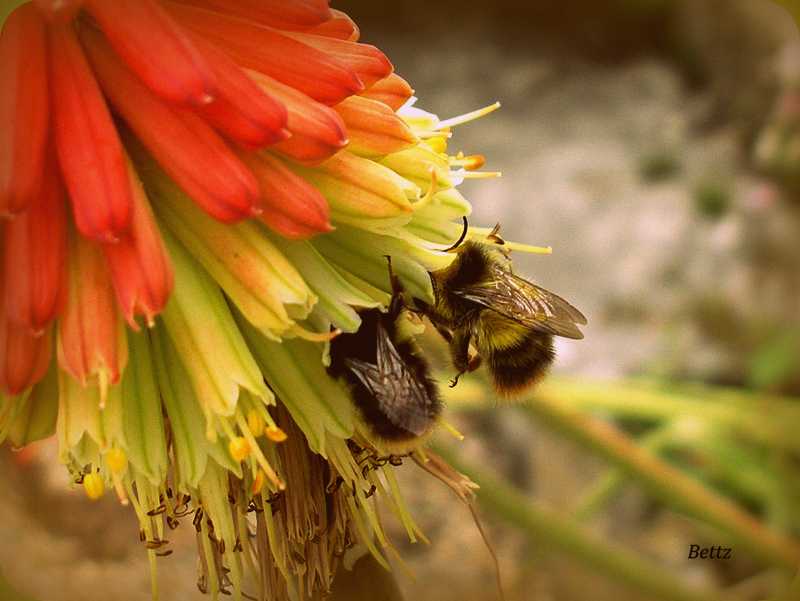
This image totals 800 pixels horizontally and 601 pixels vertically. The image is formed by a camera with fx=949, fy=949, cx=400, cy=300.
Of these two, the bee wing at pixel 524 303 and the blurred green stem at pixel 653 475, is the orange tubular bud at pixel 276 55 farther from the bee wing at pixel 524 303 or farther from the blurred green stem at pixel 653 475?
the blurred green stem at pixel 653 475

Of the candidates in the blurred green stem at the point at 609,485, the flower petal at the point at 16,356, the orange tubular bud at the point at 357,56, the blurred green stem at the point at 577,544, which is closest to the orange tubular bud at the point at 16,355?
the flower petal at the point at 16,356

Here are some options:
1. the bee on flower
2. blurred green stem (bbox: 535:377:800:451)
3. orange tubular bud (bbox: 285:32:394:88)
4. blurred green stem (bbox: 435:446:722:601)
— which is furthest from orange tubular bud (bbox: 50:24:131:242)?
blurred green stem (bbox: 535:377:800:451)

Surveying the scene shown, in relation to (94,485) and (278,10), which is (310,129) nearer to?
(278,10)

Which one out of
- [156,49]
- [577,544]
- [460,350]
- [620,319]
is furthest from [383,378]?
[620,319]

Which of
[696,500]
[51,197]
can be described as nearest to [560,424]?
[696,500]

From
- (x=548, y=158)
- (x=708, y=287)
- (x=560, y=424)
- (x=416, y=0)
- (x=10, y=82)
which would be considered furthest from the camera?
(x=548, y=158)

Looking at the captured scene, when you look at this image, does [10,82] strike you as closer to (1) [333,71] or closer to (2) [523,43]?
(1) [333,71]
